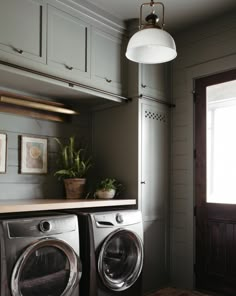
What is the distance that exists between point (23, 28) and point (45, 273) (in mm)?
1714

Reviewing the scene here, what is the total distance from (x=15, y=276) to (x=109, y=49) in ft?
6.85

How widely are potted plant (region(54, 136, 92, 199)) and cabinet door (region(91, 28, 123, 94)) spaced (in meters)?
0.63

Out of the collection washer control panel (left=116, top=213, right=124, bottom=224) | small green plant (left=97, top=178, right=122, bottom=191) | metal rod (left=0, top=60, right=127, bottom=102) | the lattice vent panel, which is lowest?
washer control panel (left=116, top=213, right=124, bottom=224)

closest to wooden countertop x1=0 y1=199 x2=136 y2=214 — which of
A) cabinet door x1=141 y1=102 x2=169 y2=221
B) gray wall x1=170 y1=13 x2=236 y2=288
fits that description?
cabinet door x1=141 y1=102 x2=169 y2=221

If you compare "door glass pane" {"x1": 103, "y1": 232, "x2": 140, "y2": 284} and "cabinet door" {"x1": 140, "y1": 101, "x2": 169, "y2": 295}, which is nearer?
"door glass pane" {"x1": 103, "y1": 232, "x2": 140, "y2": 284}

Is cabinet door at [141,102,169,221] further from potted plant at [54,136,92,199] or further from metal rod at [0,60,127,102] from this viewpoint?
potted plant at [54,136,92,199]

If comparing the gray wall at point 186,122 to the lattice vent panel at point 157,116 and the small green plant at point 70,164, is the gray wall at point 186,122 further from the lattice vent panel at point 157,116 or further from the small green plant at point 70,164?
the small green plant at point 70,164

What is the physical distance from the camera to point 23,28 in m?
2.41

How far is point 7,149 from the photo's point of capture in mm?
2803

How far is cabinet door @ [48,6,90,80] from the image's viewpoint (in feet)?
8.52

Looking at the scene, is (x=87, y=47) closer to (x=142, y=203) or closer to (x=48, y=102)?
(x=48, y=102)

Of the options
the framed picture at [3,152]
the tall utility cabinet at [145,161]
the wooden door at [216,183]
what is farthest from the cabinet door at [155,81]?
the framed picture at [3,152]

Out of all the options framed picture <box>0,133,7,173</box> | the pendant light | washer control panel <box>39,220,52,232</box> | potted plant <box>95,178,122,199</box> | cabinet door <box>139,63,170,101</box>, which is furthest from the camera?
cabinet door <box>139,63,170,101</box>

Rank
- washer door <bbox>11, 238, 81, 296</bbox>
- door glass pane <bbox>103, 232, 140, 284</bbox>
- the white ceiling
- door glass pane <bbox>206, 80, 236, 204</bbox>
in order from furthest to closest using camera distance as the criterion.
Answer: door glass pane <bbox>206, 80, 236, 204</bbox> → the white ceiling → door glass pane <bbox>103, 232, 140, 284</bbox> → washer door <bbox>11, 238, 81, 296</bbox>
